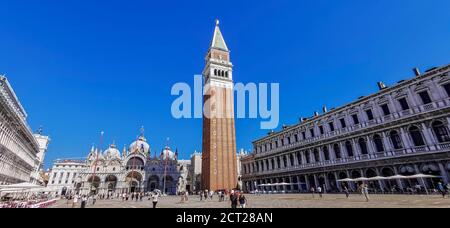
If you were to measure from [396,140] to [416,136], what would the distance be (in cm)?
180

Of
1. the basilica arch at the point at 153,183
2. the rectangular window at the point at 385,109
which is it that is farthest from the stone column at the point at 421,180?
the basilica arch at the point at 153,183

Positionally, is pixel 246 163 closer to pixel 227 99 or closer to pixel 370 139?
pixel 227 99

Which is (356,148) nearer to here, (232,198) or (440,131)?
(440,131)

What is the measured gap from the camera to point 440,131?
20.1 metres

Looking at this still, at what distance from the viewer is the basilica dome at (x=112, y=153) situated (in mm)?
63203

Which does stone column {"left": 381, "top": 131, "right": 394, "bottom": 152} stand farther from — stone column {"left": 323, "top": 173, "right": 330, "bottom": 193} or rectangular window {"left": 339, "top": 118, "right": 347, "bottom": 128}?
stone column {"left": 323, "top": 173, "right": 330, "bottom": 193}

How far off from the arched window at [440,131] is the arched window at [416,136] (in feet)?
3.85

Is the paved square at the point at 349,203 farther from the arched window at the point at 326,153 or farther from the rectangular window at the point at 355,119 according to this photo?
the rectangular window at the point at 355,119

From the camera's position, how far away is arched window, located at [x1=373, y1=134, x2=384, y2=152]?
24469 millimetres

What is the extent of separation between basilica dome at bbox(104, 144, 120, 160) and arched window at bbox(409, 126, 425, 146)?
6381 cm

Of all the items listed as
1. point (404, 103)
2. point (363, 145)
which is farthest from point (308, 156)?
point (404, 103)
